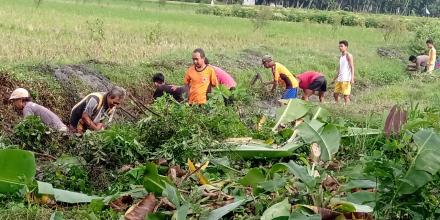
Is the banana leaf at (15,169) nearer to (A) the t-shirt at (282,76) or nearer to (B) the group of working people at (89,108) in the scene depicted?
(B) the group of working people at (89,108)

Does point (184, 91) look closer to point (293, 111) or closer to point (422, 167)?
point (293, 111)

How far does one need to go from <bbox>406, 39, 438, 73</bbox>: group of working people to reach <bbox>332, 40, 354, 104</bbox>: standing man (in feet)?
17.4

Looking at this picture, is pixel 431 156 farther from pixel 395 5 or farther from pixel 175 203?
pixel 395 5

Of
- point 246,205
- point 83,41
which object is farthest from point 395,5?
point 246,205

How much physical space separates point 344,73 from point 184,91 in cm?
430

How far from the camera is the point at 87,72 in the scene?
11.3 m

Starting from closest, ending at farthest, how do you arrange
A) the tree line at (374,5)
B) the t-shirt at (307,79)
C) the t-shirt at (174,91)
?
the t-shirt at (174,91)
the t-shirt at (307,79)
the tree line at (374,5)

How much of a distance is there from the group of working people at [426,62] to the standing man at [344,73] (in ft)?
17.4

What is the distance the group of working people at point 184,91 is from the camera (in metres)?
7.09

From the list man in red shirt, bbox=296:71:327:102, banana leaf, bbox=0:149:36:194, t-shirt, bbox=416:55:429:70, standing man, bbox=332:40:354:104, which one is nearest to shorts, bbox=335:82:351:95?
standing man, bbox=332:40:354:104

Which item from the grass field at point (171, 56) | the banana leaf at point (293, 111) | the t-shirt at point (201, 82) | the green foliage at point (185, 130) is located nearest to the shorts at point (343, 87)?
the grass field at point (171, 56)

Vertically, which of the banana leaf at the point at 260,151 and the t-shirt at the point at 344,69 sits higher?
the banana leaf at the point at 260,151

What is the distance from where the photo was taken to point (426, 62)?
60.8 feet

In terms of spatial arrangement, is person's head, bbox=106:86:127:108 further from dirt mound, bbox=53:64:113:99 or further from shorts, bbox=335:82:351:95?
shorts, bbox=335:82:351:95
